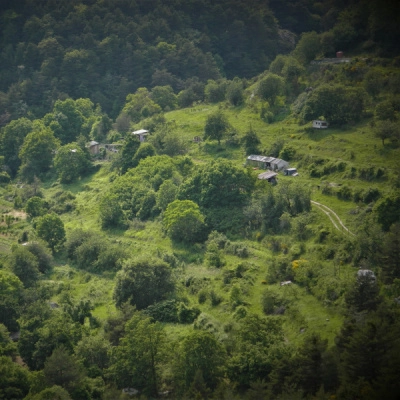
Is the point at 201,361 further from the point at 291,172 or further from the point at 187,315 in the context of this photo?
the point at 291,172

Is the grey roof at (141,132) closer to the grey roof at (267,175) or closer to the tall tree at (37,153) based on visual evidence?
the tall tree at (37,153)

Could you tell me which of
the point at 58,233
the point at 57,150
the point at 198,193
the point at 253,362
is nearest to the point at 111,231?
the point at 58,233

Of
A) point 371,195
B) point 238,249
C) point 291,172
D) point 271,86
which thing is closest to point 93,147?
point 271,86

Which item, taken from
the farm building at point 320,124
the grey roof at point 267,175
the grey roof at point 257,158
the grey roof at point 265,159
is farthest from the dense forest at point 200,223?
the grey roof at point 257,158

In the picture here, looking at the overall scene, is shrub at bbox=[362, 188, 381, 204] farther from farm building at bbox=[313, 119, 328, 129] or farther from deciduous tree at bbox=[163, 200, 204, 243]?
farm building at bbox=[313, 119, 328, 129]

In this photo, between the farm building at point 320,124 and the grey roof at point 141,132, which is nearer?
the farm building at point 320,124

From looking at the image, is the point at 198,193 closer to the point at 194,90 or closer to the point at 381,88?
the point at 381,88
